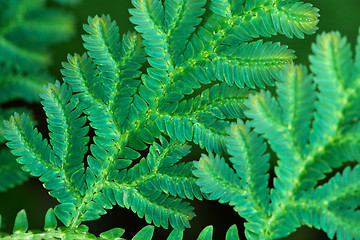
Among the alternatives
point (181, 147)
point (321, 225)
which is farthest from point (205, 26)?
point (321, 225)

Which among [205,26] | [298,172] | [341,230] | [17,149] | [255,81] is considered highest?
[205,26]

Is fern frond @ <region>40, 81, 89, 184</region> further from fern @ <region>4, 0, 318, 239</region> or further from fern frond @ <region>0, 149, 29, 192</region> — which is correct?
fern frond @ <region>0, 149, 29, 192</region>

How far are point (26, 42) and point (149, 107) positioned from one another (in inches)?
36.7

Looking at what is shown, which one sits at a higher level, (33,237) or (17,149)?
(17,149)

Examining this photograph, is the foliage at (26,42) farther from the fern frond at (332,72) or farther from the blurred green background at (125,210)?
the fern frond at (332,72)

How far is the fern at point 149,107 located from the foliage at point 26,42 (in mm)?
690

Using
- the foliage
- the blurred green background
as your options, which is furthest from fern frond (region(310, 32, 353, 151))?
the blurred green background

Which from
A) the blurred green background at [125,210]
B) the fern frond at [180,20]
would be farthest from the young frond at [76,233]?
the blurred green background at [125,210]

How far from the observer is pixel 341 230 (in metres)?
0.83

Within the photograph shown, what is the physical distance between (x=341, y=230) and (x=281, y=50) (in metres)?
0.41

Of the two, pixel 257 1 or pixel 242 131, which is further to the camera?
pixel 257 1

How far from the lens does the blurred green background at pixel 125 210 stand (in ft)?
8.18

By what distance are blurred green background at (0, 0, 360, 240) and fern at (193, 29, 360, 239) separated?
5.37ft

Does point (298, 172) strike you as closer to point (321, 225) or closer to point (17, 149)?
point (321, 225)
